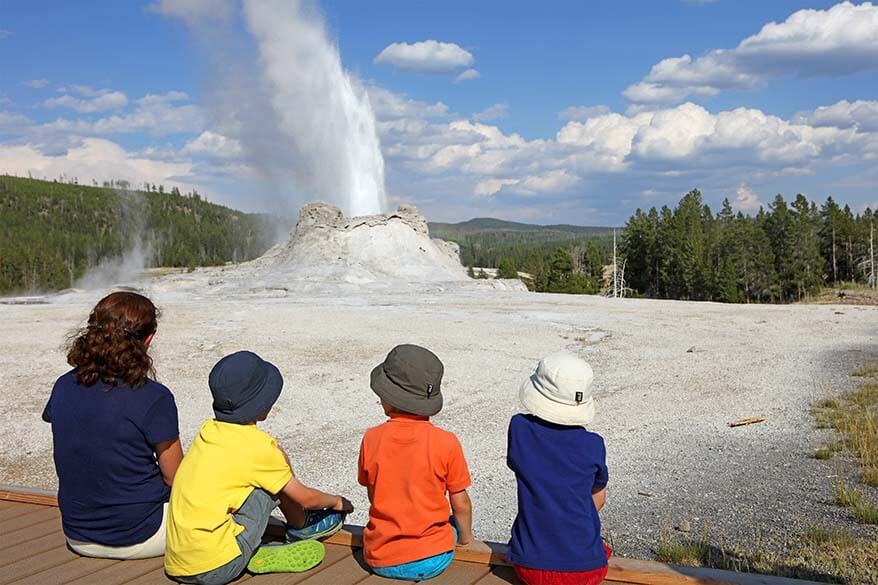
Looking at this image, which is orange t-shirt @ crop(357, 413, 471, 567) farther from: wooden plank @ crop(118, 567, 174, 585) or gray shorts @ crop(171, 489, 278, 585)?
wooden plank @ crop(118, 567, 174, 585)

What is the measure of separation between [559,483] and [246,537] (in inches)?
59.6

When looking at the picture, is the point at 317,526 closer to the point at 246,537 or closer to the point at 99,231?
the point at 246,537

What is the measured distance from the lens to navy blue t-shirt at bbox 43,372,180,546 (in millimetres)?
3539

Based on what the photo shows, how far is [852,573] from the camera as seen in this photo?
4516 millimetres

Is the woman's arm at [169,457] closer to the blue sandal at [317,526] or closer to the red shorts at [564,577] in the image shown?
the blue sandal at [317,526]

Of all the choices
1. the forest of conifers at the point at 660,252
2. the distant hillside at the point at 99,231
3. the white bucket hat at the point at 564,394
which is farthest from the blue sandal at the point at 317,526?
the distant hillside at the point at 99,231

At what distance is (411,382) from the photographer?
137 inches

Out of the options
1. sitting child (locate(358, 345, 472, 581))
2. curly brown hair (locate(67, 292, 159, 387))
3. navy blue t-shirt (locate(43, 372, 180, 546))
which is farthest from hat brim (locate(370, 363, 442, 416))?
curly brown hair (locate(67, 292, 159, 387))

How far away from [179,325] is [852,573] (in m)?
17.7

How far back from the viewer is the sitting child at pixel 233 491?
11.1 feet

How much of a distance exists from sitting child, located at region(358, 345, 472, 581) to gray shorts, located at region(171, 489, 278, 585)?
0.54 metres

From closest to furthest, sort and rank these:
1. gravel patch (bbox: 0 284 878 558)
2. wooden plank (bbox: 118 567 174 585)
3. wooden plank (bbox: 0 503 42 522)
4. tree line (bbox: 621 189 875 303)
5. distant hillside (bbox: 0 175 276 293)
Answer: wooden plank (bbox: 118 567 174 585)
wooden plank (bbox: 0 503 42 522)
gravel patch (bbox: 0 284 878 558)
tree line (bbox: 621 189 875 303)
distant hillside (bbox: 0 175 276 293)

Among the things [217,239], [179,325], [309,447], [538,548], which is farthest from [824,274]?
[217,239]

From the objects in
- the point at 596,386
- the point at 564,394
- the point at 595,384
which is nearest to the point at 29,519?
the point at 564,394
